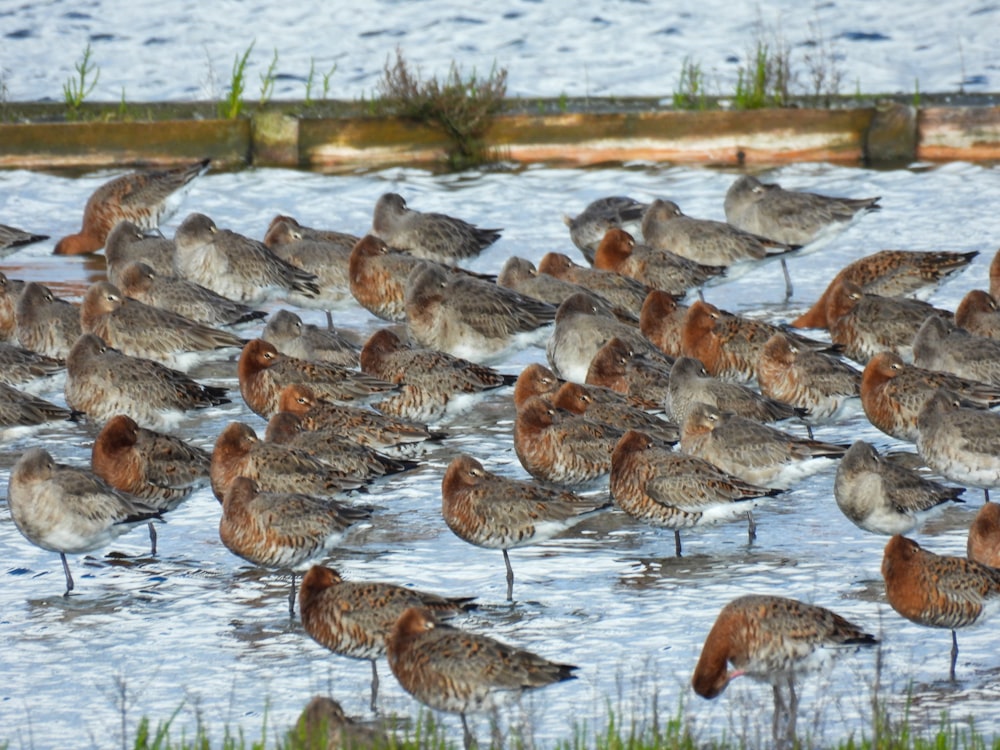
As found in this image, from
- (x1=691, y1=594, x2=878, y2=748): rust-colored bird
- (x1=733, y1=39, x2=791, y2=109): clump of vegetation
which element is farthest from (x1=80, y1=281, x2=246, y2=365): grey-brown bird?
(x1=733, y1=39, x2=791, y2=109): clump of vegetation

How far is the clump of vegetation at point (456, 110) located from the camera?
61.2 feet

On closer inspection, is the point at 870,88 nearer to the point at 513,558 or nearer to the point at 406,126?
the point at 406,126

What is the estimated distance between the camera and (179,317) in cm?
1199

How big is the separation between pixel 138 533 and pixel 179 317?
3.14 m

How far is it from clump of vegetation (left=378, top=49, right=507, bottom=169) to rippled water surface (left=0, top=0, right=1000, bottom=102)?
2.06 m

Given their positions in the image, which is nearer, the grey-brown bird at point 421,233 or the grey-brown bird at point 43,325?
the grey-brown bird at point 43,325

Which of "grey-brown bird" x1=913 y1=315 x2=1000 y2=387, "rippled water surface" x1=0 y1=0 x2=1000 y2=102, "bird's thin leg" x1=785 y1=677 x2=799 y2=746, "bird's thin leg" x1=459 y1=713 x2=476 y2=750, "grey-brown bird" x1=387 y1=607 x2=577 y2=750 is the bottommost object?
"bird's thin leg" x1=459 y1=713 x2=476 y2=750

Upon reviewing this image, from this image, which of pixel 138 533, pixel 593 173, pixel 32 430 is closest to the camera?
pixel 138 533

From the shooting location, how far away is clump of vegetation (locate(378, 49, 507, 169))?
61.2 feet

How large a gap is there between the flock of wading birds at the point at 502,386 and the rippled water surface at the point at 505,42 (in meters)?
7.23

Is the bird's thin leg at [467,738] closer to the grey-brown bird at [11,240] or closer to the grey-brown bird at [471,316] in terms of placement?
the grey-brown bird at [471,316]

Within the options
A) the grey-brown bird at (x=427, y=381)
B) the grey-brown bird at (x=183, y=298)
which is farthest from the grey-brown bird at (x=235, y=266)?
the grey-brown bird at (x=427, y=381)

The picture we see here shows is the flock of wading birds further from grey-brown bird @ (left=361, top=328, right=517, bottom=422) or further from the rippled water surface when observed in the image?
the rippled water surface

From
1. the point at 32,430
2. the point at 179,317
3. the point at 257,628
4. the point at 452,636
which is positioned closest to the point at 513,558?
the point at 257,628
